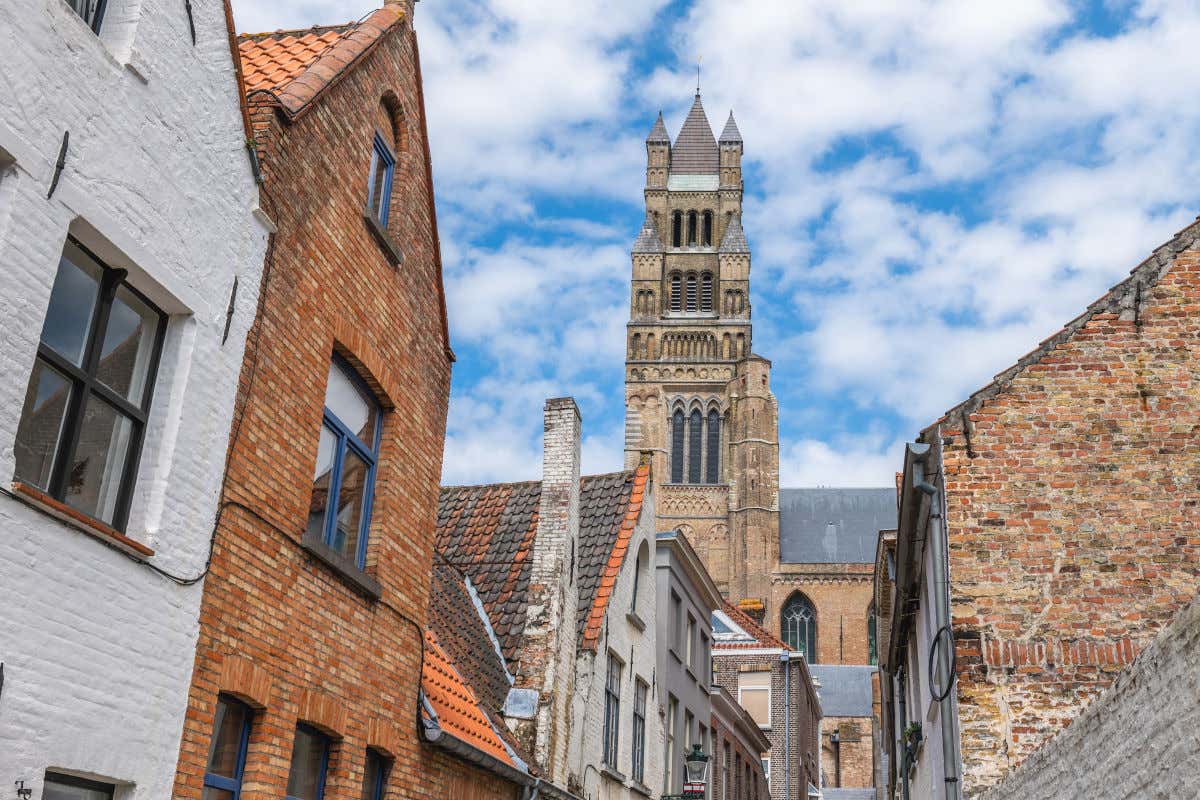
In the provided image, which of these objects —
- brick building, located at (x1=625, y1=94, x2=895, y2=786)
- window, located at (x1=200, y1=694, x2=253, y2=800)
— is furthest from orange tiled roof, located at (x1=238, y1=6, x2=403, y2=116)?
brick building, located at (x1=625, y1=94, x2=895, y2=786)

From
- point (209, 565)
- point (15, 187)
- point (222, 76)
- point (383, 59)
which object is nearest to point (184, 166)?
point (222, 76)

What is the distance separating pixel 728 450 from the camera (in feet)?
254

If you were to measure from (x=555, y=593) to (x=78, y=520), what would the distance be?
9103 millimetres

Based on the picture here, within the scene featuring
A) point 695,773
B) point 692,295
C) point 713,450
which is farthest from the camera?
point 692,295

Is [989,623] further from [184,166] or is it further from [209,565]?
[184,166]

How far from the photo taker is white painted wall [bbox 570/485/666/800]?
15148 millimetres

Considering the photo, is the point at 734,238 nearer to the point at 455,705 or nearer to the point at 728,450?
the point at 728,450

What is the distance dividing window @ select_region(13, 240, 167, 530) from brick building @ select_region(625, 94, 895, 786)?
64.9 m

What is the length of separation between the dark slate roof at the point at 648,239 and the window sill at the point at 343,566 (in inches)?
3088

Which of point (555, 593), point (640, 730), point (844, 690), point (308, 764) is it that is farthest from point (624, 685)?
point (844, 690)

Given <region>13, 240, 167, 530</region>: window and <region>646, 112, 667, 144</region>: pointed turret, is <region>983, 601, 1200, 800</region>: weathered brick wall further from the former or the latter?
<region>646, 112, 667, 144</region>: pointed turret

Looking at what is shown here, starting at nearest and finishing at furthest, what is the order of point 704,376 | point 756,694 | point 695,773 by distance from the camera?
point 695,773
point 756,694
point 704,376

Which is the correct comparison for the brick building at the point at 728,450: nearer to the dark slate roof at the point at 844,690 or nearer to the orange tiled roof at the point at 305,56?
the dark slate roof at the point at 844,690

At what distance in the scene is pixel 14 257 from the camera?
546 centimetres
